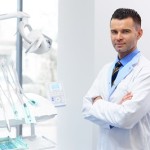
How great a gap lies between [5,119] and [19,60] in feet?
4.53

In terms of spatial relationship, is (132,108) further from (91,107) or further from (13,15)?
(13,15)

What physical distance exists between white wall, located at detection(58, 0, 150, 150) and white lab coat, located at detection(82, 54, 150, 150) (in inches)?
13.5

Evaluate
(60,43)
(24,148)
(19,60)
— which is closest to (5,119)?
(24,148)

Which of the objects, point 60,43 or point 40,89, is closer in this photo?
point 60,43

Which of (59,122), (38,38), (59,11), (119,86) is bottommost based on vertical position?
(59,122)

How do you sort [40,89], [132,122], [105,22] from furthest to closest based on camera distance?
[40,89], [105,22], [132,122]

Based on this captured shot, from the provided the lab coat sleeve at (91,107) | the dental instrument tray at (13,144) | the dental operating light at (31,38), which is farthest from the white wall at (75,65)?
the dental instrument tray at (13,144)

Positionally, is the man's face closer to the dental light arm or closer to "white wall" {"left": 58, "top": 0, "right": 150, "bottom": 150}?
"white wall" {"left": 58, "top": 0, "right": 150, "bottom": 150}

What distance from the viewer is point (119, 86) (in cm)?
165

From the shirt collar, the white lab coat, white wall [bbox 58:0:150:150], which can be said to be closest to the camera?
the white lab coat

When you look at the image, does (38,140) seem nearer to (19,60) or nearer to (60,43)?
(60,43)

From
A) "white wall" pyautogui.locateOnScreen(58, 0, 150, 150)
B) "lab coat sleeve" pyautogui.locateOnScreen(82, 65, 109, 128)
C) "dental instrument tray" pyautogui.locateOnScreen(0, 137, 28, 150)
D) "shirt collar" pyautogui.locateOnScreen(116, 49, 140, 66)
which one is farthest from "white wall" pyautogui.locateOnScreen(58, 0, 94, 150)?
"dental instrument tray" pyautogui.locateOnScreen(0, 137, 28, 150)

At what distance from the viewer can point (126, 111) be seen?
4.93 feet

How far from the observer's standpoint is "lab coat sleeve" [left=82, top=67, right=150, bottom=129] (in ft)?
4.94
